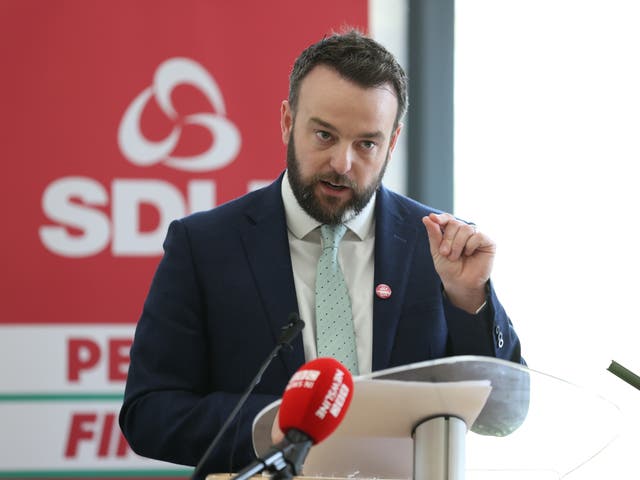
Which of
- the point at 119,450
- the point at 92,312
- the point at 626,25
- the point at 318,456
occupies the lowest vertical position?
the point at 119,450

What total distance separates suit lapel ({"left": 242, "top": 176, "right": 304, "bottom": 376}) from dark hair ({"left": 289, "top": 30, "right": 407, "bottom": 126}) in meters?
0.26

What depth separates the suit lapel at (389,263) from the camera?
218 centimetres

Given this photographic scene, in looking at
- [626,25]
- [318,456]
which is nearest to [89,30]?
[626,25]

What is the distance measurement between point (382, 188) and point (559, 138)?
1.58 meters

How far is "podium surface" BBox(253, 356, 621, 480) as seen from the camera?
1329 millimetres

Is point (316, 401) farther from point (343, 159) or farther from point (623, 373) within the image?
point (343, 159)

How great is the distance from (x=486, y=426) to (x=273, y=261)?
911 millimetres

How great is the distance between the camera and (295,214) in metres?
2.33

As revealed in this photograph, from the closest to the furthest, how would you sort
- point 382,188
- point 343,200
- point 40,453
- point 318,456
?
point 318,456 → point 343,200 → point 382,188 → point 40,453

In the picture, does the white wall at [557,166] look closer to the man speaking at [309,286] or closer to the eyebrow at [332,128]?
the man speaking at [309,286]

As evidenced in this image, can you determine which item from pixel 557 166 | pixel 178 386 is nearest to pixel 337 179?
pixel 178 386

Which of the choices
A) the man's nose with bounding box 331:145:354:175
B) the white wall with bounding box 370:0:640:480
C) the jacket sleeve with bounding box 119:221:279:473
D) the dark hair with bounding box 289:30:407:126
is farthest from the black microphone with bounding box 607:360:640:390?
the white wall with bounding box 370:0:640:480

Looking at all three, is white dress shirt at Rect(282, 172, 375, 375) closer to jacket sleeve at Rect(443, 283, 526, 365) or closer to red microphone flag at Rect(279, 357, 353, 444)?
jacket sleeve at Rect(443, 283, 526, 365)

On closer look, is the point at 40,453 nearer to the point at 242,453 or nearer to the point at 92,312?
the point at 92,312
